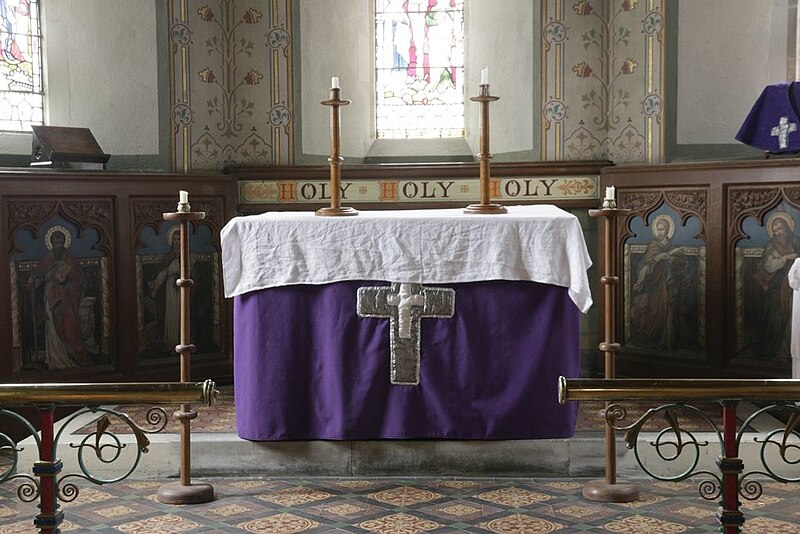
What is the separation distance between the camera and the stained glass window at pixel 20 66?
21.6 ft

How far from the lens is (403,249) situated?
4805 mm

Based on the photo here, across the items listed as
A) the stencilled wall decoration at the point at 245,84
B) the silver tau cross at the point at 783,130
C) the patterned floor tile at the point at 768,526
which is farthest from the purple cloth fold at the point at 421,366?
the stencilled wall decoration at the point at 245,84

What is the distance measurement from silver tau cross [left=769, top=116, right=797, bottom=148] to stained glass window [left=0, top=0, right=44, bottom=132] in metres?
4.64

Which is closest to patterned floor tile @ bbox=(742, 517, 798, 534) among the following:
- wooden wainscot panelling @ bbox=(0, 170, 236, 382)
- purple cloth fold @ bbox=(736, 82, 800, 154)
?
purple cloth fold @ bbox=(736, 82, 800, 154)

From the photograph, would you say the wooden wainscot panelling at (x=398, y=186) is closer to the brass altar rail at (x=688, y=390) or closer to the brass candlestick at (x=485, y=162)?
the brass candlestick at (x=485, y=162)

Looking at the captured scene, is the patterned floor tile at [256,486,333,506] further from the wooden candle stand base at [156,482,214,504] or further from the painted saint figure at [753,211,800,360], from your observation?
the painted saint figure at [753,211,800,360]

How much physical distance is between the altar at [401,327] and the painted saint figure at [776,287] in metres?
1.87

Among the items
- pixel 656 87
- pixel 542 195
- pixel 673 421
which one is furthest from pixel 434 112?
pixel 673 421

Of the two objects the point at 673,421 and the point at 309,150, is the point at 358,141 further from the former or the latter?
the point at 673,421

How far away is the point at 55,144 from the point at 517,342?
3217 millimetres

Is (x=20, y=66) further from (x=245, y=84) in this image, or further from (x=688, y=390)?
(x=688, y=390)

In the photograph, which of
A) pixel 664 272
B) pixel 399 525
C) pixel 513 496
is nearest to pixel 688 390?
pixel 399 525

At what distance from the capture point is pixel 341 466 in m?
4.95

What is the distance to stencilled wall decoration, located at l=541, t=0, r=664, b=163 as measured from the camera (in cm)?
693
